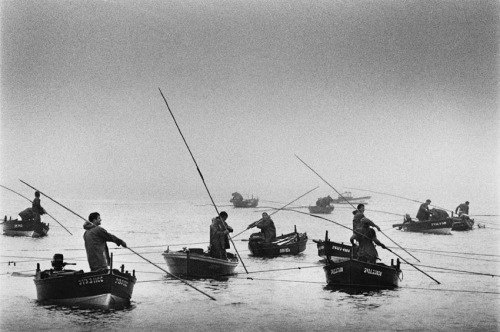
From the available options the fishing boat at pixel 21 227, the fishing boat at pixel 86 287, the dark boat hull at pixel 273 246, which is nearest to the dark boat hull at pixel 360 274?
the fishing boat at pixel 86 287

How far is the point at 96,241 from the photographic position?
519 inches

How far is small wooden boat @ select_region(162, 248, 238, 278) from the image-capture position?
1920 centimetres

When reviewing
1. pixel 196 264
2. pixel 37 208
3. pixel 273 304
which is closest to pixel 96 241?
pixel 273 304

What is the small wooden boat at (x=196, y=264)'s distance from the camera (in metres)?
19.2

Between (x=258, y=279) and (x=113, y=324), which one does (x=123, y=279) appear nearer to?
(x=113, y=324)

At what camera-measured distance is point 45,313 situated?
46.2ft

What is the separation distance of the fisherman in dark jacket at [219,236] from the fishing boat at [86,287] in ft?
16.7

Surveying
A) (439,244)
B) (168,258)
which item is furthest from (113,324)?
(439,244)

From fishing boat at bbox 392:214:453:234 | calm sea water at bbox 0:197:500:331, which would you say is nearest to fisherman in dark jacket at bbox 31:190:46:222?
calm sea water at bbox 0:197:500:331

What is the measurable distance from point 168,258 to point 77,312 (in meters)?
5.81

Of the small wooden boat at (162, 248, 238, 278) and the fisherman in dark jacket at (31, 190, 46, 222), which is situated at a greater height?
the fisherman in dark jacket at (31, 190, 46, 222)

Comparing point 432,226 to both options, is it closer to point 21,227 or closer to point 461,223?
point 461,223

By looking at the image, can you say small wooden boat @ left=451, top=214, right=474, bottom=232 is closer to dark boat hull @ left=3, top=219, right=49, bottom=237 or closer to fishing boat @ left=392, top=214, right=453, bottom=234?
fishing boat @ left=392, top=214, right=453, bottom=234

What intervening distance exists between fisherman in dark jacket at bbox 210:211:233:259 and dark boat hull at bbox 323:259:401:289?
3.52 metres
